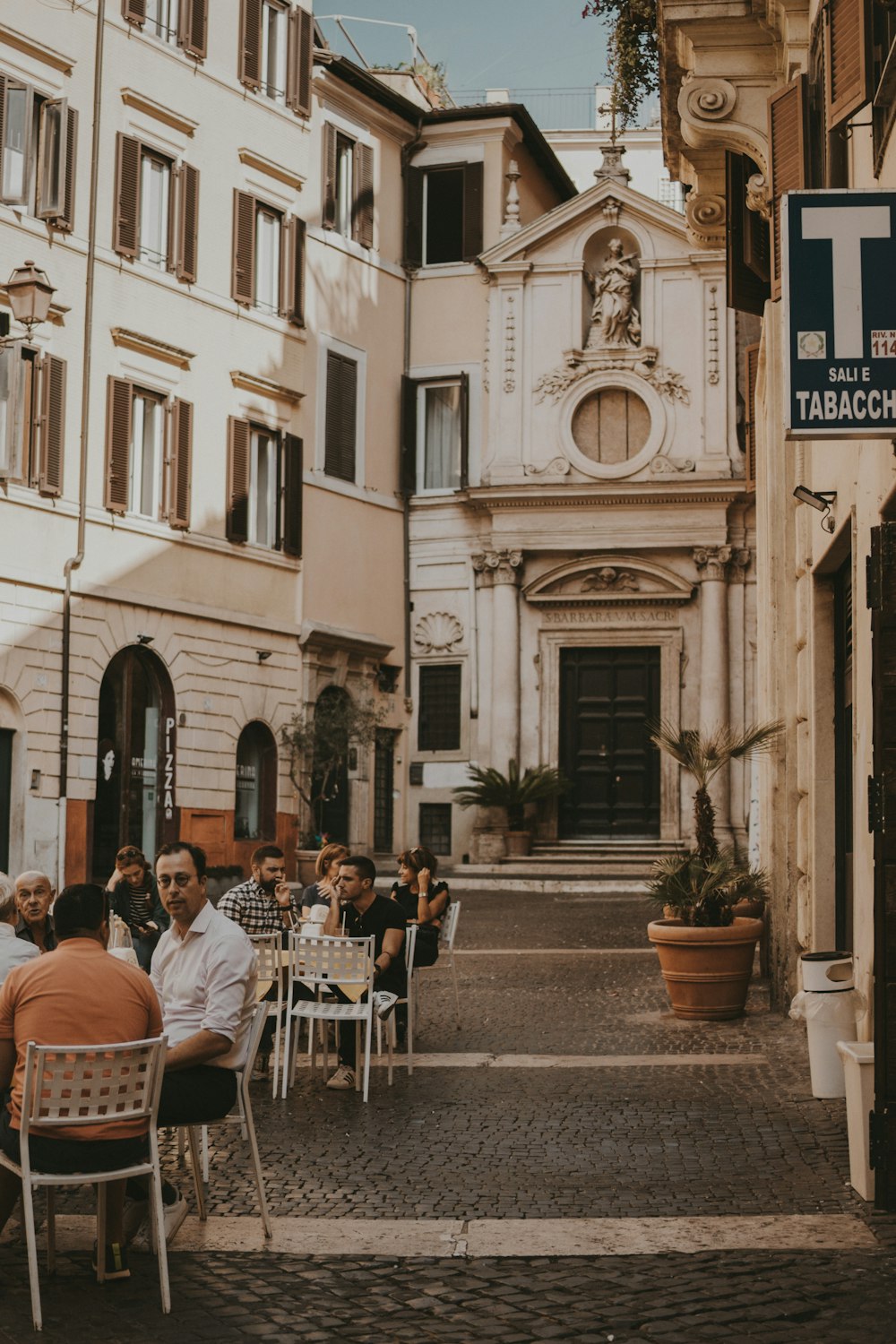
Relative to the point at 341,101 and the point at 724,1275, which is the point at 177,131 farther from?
the point at 724,1275

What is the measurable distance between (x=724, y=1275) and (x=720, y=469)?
81.6ft

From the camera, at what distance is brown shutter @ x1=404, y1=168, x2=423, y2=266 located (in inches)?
1249

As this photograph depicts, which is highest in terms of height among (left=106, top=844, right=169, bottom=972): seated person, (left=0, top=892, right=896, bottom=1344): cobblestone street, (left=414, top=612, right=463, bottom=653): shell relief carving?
(left=414, top=612, right=463, bottom=653): shell relief carving

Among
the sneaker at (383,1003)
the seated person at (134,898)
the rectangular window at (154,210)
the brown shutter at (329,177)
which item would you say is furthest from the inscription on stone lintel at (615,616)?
the sneaker at (383,1003)

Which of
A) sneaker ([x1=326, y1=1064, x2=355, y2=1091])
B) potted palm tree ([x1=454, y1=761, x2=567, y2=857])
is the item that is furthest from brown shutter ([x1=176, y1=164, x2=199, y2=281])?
sneaker ([x1=326, y1=1064, x2=355, y2=1091])

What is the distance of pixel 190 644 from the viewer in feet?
83.9

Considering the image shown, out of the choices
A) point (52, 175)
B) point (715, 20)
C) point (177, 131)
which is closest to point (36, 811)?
point (52, 175)

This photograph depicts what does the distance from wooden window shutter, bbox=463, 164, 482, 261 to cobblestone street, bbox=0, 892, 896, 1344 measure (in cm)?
2203

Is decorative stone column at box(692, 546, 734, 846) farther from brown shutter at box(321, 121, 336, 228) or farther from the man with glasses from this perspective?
the man with glasses

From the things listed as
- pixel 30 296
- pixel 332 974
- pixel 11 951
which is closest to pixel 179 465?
pixel 30 296

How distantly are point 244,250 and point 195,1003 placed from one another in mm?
21891

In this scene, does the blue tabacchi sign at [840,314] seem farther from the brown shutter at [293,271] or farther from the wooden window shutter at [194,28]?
the brown shutter at [293,271]

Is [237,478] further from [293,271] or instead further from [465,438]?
[465,438]

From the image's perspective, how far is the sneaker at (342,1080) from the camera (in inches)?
399
